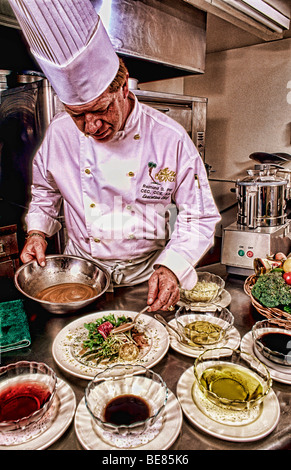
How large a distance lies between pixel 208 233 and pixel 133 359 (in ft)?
2.67

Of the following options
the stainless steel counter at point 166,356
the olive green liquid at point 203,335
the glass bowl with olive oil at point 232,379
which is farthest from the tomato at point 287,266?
the glass bowl with olive oil at point 232,379

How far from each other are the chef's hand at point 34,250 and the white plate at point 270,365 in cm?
98

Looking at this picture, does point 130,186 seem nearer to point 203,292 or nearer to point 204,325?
point 203,292

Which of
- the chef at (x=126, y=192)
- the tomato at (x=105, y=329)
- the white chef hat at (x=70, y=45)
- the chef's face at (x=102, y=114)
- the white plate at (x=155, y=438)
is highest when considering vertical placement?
the white chef hat at (x=70, y=45)

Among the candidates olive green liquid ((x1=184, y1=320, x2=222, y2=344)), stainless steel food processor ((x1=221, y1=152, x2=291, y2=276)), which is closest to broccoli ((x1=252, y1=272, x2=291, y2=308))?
olive green liquid ((x1=184, y1=320, x2=222, y2=344))

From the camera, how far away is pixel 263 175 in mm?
2328

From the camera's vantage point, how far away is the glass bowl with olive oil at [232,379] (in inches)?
34.7

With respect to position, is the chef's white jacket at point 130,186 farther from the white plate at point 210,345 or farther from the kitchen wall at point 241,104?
the kitchen wall at point 241,104

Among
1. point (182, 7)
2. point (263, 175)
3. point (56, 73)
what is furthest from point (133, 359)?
point (182, 7)

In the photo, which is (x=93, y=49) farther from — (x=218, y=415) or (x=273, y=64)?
(x=273, y=64)

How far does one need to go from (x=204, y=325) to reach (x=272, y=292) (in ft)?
1.08

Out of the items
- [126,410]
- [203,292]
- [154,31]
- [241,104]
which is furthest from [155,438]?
[241,104]

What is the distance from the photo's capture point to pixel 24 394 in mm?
964

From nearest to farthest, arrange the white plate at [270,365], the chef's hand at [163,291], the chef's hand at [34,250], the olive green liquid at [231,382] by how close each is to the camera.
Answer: the olive green liquid at [231,382]
the white plate at [270,365]
the chef's hand at [163,291]
the chef's hand at [34,250]
